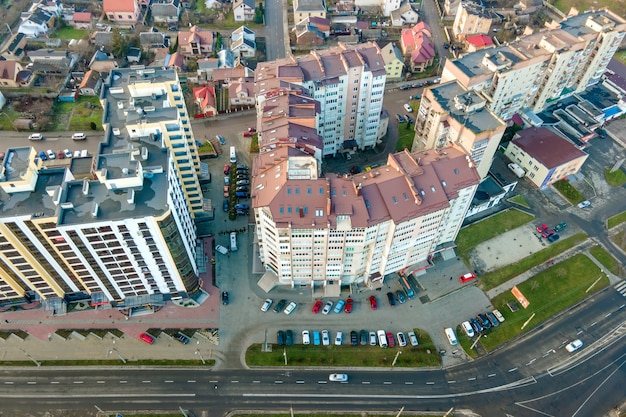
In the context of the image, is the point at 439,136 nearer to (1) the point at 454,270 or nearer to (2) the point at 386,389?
(1) the point at 454,270

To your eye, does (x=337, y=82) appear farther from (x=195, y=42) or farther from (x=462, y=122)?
(x=195, y=42)

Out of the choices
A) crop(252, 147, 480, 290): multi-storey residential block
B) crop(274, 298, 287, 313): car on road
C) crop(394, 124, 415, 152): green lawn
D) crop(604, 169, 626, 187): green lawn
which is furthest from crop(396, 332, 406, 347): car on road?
crop(604, 169, 626, 187): green lawn

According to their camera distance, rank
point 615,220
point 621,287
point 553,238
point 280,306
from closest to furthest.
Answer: point 280,306 < point 621,287 < point 553,238 < point 615,220

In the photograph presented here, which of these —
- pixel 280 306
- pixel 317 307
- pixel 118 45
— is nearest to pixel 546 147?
pixel 317 307

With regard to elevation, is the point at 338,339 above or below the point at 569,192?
below

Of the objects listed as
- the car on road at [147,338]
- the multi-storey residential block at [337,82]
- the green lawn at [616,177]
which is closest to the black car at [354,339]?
the car on road at [147,338]

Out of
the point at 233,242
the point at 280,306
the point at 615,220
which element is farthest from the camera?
the point at 615,220

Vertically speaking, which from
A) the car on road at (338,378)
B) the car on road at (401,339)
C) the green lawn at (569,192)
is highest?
the green lawn at (569,192)

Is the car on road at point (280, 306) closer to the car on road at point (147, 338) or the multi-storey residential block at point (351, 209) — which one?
the multi-storey residential block at point (351, 209)
